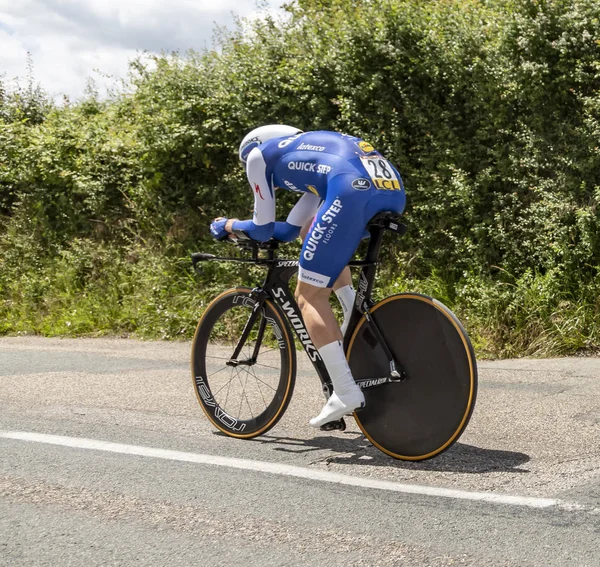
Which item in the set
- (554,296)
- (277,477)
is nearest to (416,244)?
(554,296)

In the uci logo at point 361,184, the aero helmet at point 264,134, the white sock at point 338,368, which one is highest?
the aero helmet at point 264,134

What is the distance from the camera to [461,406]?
4.37m

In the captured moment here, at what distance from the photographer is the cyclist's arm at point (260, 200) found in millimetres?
4871

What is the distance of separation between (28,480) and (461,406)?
88.9 inches

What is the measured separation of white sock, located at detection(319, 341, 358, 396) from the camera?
4625 millimetres

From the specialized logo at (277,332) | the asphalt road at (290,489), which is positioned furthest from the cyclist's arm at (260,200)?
A: the asphalt road at (290,489)

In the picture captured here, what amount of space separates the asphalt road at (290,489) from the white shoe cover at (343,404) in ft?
0.83

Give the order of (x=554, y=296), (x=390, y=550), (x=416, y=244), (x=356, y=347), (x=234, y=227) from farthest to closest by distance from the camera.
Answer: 1. (x=416, y=244)
2. (x=554, y=296)
3. (x=234, y=227)
4. (x=356, y=347)
5. (x=390, y=550)

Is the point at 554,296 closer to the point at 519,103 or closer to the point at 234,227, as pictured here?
the point at 519,103

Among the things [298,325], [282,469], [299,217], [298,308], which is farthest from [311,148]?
[282,469]

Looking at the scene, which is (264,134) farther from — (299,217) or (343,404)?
(343,404)

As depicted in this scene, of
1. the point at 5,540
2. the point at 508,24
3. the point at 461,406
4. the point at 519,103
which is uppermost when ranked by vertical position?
the point at 508,24

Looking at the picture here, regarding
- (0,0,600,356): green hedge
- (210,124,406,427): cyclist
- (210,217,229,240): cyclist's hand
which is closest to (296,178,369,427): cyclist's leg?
(210,124,406,427): cyclist

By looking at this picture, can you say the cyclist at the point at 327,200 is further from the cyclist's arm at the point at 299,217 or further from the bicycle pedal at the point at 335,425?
the cyclist's arm at the point at 299,217
